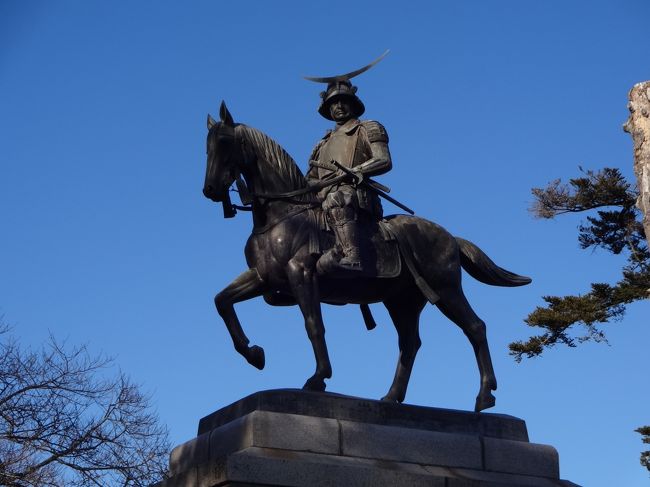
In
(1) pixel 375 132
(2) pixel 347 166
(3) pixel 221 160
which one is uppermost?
(1) pixel 375 132

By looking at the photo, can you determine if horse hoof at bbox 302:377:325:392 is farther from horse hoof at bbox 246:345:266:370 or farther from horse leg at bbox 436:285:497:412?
horse leg at bbox 436:285:497:412

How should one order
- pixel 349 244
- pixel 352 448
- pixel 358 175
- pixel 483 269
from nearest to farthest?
1. pixel 352 448
2. pixel 349 244
3. pixel 358 175
4. pixel 483 269

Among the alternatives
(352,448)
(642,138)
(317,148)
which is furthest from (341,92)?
(642,138)

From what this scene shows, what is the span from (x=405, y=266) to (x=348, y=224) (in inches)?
29.6

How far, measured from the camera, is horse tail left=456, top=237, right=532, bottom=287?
11766 millimetres

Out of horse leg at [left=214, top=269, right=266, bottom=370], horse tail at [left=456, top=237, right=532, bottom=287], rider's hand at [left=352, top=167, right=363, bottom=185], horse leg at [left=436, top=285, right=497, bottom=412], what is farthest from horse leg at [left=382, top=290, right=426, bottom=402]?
horse leg at [left=214, top=269, right=266, bottom=370]

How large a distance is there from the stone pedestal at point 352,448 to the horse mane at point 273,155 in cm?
219

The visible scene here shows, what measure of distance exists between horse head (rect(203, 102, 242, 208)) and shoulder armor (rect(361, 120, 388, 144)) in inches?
53.3

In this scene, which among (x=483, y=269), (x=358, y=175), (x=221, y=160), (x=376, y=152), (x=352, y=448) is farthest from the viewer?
(x=483, y=269)

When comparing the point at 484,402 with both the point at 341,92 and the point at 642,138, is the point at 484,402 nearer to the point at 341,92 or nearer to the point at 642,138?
the point at 341,92

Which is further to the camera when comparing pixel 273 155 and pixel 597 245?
pixel 597 245

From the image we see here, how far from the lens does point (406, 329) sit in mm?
11578

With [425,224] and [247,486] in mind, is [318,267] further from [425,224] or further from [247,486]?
[247,486]

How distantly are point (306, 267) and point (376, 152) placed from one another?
154cm
